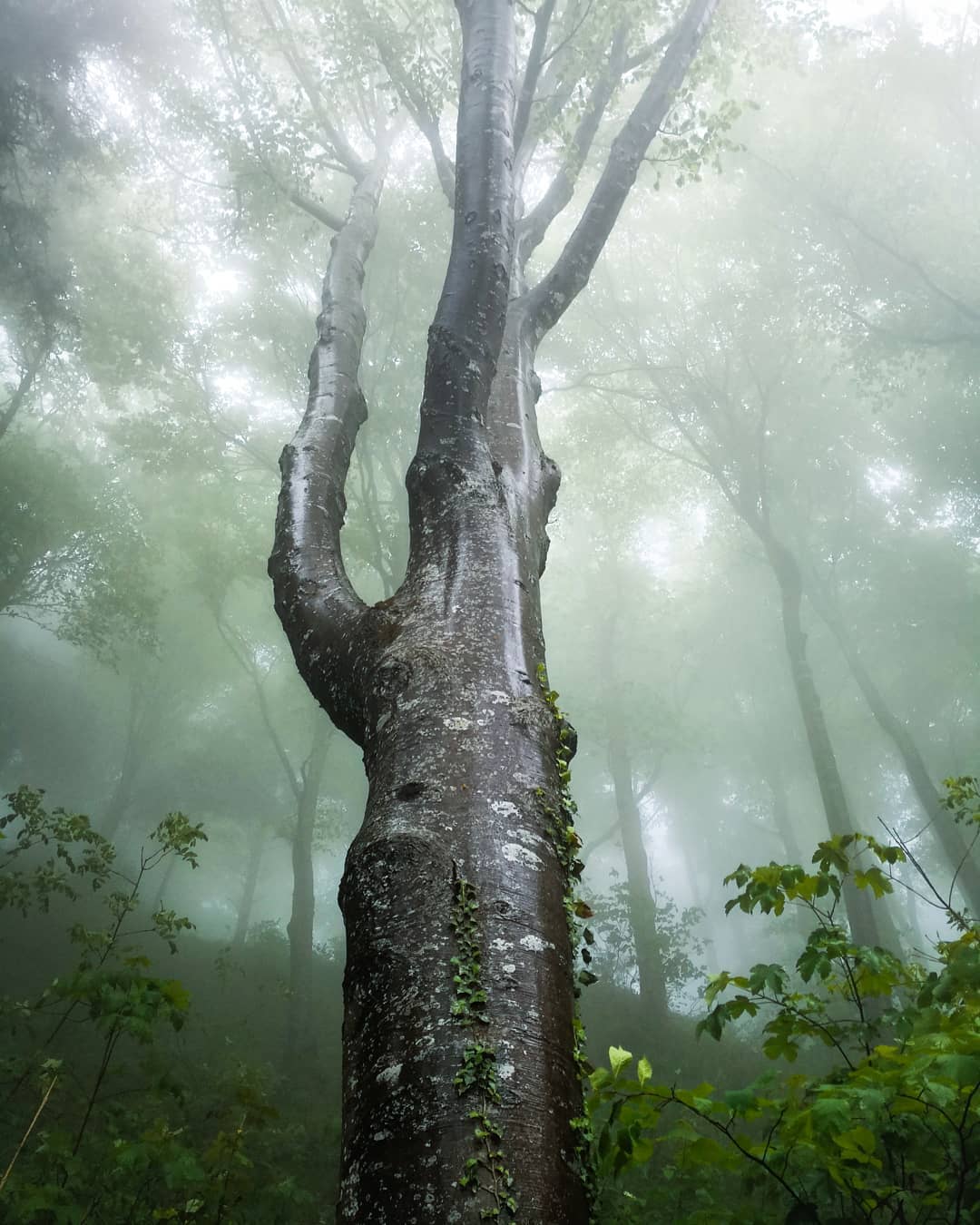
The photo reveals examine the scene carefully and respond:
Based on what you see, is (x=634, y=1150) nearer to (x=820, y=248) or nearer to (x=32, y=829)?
(x=32, y=829)

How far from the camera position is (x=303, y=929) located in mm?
12156

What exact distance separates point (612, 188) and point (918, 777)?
13528mm

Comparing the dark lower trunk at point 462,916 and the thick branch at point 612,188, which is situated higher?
the thick branch at point 612,188

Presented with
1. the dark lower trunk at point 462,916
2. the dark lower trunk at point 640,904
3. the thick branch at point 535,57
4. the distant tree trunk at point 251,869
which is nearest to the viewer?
the dark lower trunk at point 462,916

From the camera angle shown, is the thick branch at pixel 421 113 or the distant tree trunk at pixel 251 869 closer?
the thick branch at pixel 421 113

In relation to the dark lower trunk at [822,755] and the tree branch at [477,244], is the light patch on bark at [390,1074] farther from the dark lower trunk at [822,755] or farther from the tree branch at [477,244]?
the dark lower trunk at [822,755]

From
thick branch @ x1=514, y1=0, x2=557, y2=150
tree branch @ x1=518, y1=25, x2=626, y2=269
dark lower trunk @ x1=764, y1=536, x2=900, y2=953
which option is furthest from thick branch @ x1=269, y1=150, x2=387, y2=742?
dark lower trunk @ x1=764, y1=536, x2=900, y2=953

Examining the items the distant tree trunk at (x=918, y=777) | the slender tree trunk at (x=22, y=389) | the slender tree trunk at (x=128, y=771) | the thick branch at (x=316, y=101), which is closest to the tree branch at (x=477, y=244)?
the thick branch at (x=316, y=101)

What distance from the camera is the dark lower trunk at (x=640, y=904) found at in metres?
12.3

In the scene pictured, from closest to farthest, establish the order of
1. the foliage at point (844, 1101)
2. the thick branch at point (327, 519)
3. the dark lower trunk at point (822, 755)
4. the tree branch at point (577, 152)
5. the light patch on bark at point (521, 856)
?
the foliage at point (844, 1101)
the light patch on bark at point (521, 856)
the thick branch at point (327, 519)
the tree branch at point (577, 152)
the dark lower trunk at point (822, 755)

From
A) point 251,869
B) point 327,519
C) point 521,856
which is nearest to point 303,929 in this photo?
point 327,519

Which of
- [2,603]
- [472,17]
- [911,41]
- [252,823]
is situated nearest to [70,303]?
[2,603]

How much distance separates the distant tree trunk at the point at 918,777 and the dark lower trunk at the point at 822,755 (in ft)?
4.10

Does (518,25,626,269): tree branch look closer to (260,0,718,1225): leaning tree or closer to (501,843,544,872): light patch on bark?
(260,0,718,1225): leaning tree
